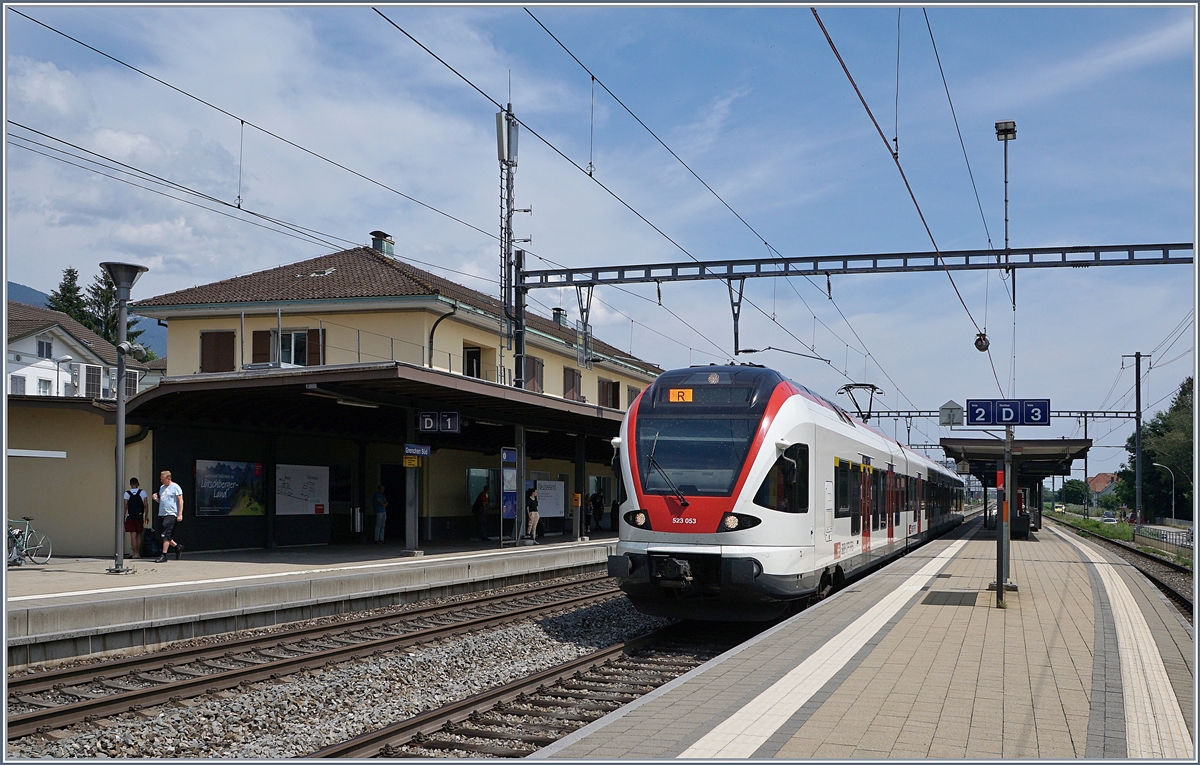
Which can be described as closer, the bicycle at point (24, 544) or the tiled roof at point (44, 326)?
the bicycle at point (24, 544)

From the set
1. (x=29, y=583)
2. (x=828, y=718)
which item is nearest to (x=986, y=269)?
(x=828, y=718)

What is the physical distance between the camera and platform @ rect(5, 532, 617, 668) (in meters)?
10.6

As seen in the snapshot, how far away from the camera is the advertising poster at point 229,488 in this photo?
66.3ft

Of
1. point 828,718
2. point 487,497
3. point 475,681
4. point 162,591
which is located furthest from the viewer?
point 487,497

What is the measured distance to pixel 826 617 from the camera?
11.8 m

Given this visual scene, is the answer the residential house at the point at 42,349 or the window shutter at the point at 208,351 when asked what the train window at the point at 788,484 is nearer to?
the window shutter at the point at 208,351

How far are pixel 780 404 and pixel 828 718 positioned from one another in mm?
5910

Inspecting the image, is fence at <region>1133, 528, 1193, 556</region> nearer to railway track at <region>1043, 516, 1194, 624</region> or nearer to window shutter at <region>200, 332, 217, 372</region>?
railway track at <region>1043, 516, 1194, 624</region>

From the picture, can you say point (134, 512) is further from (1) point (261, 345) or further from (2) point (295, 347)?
(1) point (261, 345)

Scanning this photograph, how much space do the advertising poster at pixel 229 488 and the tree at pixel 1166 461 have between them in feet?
198

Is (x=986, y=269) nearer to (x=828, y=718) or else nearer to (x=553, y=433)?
(x=553, y=433)

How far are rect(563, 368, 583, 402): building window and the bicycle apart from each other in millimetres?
20593

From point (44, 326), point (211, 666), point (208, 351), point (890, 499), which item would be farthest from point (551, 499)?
point (44, 326)

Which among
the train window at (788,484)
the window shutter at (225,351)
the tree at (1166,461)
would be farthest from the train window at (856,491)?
the tree at (1166,461)
